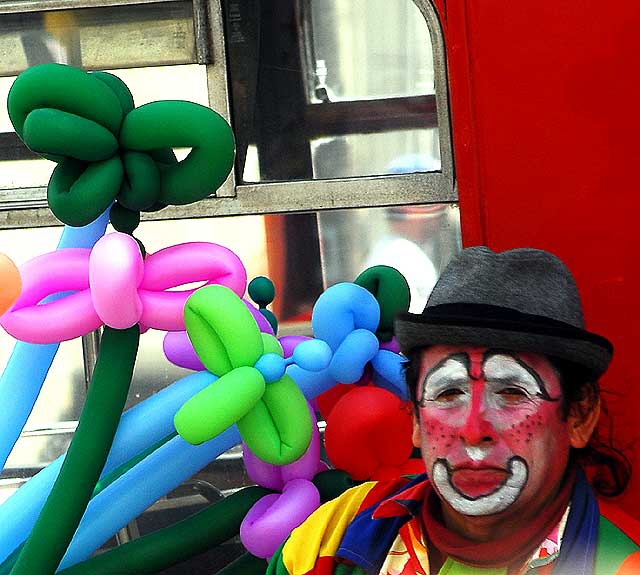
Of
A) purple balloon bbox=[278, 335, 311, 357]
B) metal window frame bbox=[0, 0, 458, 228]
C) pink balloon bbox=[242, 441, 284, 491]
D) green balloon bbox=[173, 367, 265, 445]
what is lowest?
pink balloon bbox=[242, 441, 284, 491]

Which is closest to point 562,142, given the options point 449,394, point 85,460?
point 449,394

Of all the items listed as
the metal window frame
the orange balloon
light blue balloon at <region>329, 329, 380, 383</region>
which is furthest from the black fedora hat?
the metal window frame

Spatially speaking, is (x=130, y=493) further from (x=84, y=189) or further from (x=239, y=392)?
(x=84, y=189)

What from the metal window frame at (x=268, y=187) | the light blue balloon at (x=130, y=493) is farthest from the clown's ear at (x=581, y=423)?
the metal window frame at (x=268, y=187)

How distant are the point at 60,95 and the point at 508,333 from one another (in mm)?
814

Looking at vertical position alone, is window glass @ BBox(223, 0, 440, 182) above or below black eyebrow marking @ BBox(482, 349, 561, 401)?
above

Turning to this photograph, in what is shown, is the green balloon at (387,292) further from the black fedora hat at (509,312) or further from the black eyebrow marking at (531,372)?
the black eyebrow marking at (531,372)

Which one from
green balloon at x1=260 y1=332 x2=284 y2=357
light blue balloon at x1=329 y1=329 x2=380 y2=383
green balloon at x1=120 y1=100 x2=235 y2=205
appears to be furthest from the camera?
light blue balloon at x1=329 y1=329 x2=380 y2=383

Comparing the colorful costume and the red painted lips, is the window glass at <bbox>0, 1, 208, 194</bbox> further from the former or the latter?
the red painted lips

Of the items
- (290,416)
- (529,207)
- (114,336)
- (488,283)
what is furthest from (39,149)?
(529,207)

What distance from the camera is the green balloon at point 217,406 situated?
2.05 m

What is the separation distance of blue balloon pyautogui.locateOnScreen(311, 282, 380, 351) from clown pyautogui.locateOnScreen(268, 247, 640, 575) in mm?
324

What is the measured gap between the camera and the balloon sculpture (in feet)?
6.87

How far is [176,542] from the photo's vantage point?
2352 millimetres
